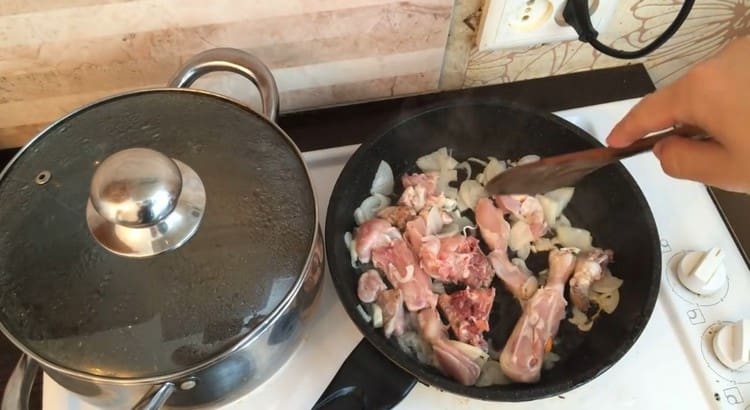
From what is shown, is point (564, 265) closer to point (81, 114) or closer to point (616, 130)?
point (616, 130)

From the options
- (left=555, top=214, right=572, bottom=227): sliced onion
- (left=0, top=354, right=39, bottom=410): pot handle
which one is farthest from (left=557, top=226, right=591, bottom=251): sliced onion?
(left=0, top=354, right=39, bottom=410): pot handle

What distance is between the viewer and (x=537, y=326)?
2.48 ft

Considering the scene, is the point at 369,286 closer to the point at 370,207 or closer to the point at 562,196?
the point at 370,207

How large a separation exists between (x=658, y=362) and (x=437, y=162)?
35 centimetres

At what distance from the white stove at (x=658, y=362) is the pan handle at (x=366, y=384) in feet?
0.13

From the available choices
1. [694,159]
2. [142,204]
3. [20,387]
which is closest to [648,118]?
[694,159]

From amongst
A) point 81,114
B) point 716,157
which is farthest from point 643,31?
point 81,114

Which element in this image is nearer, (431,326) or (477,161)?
(431,326)

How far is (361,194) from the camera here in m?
0.84

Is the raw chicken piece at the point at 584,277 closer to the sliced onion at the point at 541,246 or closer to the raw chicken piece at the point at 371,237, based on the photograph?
the sliced onion at the point at 541,246

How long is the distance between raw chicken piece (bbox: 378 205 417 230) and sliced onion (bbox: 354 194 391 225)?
2 cm

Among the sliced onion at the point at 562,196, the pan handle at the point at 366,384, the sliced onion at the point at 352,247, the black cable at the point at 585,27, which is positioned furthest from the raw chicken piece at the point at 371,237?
the black cable at the point at 585,27

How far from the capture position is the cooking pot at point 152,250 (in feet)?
1.89

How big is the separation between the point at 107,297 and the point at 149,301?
36mm
